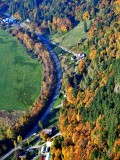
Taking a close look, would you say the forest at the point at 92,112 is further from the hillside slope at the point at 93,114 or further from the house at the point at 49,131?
the house at the point at 49,131

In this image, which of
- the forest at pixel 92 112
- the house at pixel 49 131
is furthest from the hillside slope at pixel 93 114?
the house at pixel 49 131

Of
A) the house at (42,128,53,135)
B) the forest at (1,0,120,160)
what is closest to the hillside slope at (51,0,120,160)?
the forest at (1,0,120,160)

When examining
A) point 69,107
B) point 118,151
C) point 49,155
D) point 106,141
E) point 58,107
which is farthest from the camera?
point 58,107

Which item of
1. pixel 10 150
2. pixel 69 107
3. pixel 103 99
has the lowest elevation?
pixel 10 150

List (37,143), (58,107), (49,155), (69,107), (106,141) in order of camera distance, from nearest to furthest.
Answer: (106,141) < (49,155) < (37,143) < (69,107) < (58,107)

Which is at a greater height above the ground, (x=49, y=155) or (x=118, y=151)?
(x=118, y=151)

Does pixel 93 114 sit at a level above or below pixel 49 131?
above

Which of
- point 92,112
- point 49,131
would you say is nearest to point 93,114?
point 92,112

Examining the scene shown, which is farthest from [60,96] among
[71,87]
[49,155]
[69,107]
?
[49,155]

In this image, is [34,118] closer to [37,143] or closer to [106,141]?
[37,143]

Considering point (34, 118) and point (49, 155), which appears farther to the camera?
point (34, 118)

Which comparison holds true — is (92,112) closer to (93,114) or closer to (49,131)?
(93,114)
